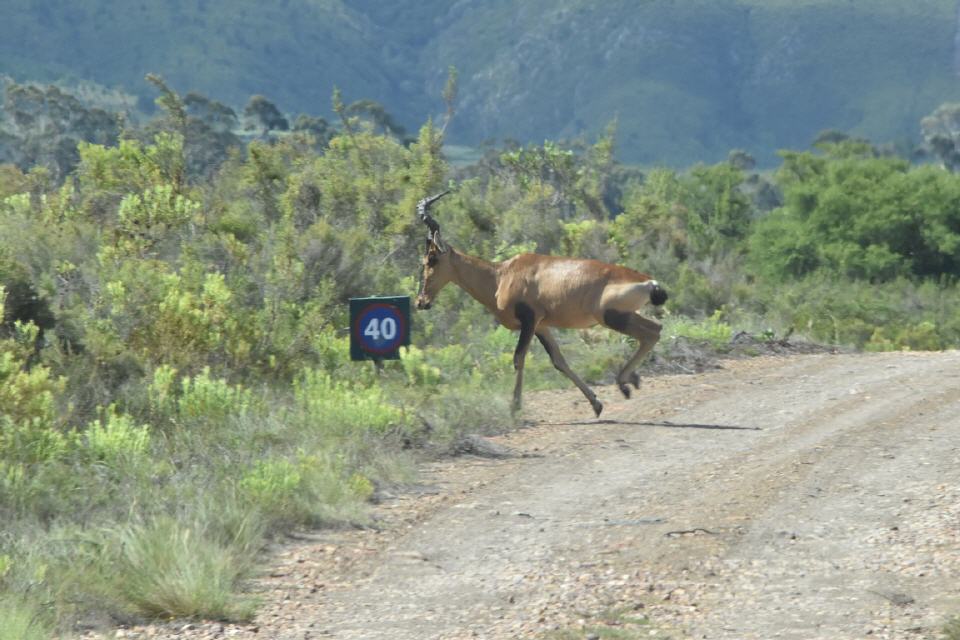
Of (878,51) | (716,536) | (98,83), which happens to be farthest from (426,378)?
(878,51)

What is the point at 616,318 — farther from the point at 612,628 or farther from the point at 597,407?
the point at 612,628

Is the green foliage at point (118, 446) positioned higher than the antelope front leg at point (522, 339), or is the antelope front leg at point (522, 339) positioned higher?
the antelope front leg at point (522, 339)

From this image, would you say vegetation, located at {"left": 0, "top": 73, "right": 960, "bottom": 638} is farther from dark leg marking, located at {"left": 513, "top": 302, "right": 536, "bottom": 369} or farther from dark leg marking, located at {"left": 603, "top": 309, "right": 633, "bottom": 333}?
dark leg marking, located at {"left": 603, "top": 309, "right": 633, "bottom": 333}

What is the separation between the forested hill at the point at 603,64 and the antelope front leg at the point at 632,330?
481ft

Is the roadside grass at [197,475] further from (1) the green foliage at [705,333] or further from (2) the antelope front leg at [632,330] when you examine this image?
(1) the green foliage at [705,333]

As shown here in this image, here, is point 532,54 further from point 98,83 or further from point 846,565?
point 846,565

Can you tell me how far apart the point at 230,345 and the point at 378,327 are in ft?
4.64

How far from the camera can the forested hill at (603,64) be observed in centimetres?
16738

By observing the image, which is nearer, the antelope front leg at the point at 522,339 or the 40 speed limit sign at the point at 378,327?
the 40 speed limit sign at the point at 378,327

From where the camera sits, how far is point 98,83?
159m

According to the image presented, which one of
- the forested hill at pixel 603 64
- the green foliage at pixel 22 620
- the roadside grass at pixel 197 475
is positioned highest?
the forested hill at pixel 603 64

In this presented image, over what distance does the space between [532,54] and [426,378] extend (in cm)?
18594

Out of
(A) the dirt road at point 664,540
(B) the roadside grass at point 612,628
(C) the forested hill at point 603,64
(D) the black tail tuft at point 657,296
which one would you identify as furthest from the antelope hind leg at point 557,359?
(C) the forested hill at point 603,64

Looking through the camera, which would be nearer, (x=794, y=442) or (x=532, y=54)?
(x=794, y=442)
